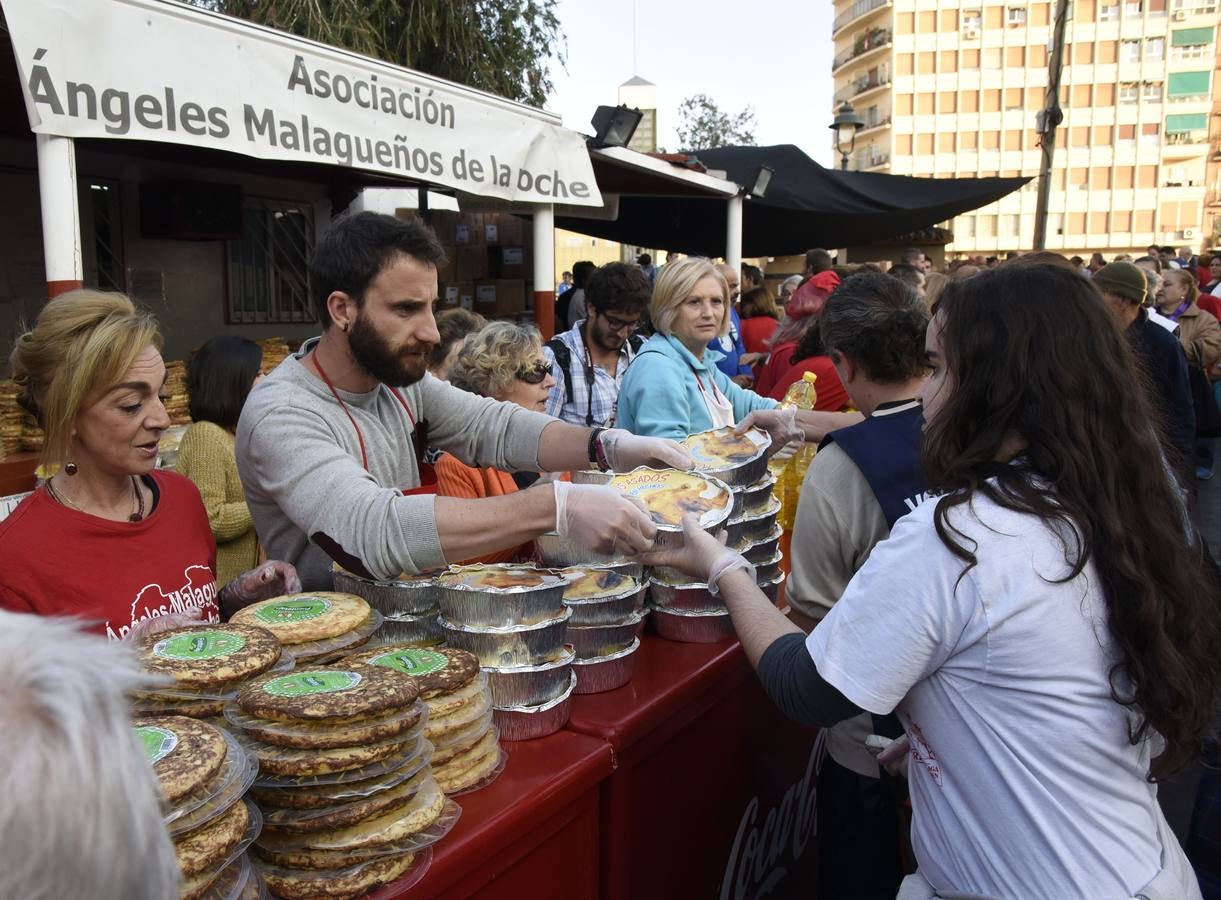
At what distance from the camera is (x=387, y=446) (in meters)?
2.52

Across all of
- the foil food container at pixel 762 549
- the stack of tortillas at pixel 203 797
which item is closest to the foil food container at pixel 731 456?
the foil food container at pixel 762 549

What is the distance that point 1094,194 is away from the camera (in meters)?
65.8

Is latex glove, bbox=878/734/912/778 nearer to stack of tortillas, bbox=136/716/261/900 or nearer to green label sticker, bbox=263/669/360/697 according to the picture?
Answer: green label sticker, bbox=263/669/360/697

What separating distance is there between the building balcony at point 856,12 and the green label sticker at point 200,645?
78971 millimetres

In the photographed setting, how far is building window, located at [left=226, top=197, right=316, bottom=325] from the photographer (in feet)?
28.5

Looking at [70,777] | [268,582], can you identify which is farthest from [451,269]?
[70,777]

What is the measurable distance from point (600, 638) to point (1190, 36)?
79443mm

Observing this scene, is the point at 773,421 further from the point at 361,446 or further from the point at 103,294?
the point at 103,294

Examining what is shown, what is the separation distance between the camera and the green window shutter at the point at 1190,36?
206ft

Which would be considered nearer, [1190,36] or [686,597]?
[686,597]

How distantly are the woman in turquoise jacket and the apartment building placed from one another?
215ft

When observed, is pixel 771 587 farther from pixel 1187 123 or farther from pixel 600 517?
pixel 1187 123

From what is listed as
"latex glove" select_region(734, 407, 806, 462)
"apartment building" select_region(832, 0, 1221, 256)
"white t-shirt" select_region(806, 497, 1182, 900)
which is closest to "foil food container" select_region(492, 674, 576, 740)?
"white t-shirt" select_region(806, 497, 1182, 900)

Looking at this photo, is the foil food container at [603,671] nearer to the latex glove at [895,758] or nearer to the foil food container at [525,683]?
the foil food container at [525,683]
